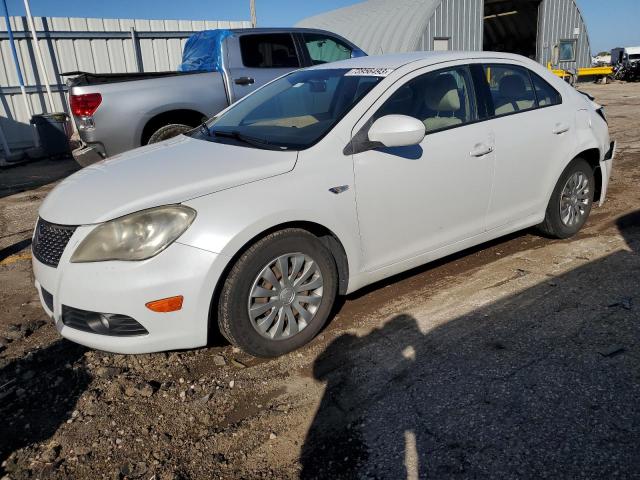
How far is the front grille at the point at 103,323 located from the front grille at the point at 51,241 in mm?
289

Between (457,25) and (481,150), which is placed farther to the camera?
(457,25)

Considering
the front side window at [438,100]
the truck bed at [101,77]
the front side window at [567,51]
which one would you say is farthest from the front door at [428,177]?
the front side window at [567,51]

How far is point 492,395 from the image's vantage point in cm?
266

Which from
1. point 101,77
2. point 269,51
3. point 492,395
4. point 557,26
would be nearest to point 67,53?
point 101,77

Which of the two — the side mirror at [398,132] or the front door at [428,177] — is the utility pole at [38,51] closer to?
the front door at [428,177]

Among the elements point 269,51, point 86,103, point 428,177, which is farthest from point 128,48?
point 428,177

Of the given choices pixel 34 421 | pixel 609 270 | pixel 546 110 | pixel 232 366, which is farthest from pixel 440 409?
pixel 546 110

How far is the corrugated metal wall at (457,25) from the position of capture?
21.0m

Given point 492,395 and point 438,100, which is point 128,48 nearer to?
point 438,100

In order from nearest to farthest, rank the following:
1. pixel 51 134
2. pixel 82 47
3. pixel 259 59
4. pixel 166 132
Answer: pixel 166 132
pixel 259 59
pixel 51 134
pixel 82 47

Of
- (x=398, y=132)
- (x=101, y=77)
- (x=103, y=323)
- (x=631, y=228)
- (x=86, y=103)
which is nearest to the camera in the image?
(x=103, y=323)

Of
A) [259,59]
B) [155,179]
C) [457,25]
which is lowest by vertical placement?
[155,179]

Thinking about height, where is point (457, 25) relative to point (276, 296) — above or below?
above

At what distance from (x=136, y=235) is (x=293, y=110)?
1.62 m
